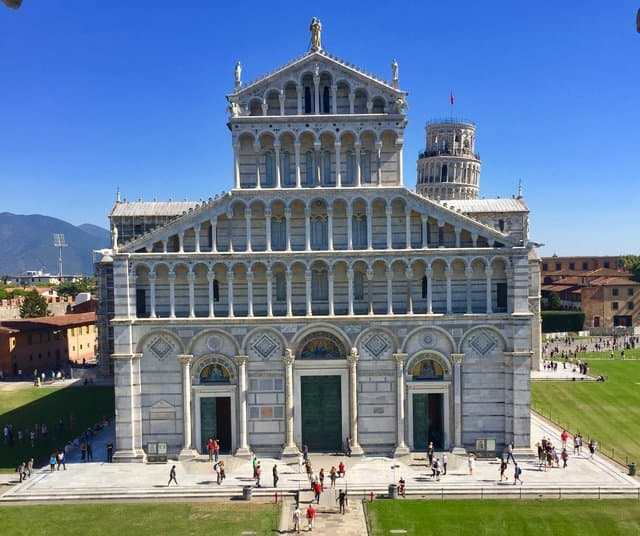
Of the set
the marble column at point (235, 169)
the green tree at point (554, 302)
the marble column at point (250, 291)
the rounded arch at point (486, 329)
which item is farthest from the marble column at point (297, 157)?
the green tree at point (554, 302)

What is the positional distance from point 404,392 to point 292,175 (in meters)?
13.9

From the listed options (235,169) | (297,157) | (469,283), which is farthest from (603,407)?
(235,169)

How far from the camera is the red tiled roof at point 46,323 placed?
236ft

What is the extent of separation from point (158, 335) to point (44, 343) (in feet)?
151

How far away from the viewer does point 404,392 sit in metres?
35.9

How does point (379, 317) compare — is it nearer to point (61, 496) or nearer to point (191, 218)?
point (191, 218)

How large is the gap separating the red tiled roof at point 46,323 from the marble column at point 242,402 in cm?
4394

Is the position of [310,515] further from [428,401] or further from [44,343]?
[44,343]

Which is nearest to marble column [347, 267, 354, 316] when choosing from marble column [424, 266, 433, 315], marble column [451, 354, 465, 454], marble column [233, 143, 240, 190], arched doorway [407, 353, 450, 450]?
marble column [424, 266, 433, 315]

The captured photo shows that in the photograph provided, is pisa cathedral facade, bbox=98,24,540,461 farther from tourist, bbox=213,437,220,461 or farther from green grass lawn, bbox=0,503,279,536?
green grass lawn, bbox=0,503,279,536

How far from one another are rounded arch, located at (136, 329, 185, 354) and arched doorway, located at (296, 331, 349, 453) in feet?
22.5

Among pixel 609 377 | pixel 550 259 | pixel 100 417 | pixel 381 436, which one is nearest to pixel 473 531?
pixel 381 436

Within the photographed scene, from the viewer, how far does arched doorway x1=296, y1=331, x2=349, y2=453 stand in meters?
36.1

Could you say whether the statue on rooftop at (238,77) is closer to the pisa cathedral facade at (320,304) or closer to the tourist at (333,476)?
the pisa cathedral facade at (320,304)
